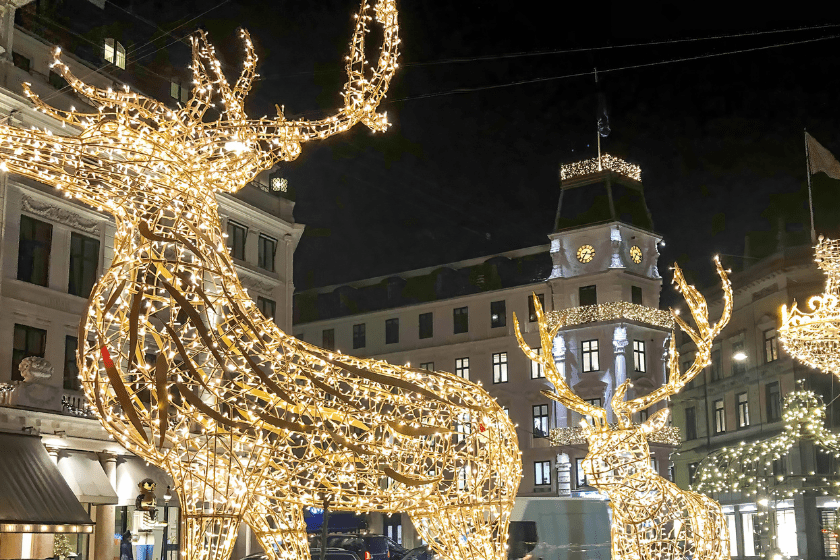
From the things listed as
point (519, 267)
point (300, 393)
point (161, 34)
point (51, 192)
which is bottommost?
point (300, 393)

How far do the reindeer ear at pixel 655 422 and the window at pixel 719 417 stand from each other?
3717cm

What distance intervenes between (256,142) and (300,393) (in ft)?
6.20

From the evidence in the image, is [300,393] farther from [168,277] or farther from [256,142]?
[256,142]

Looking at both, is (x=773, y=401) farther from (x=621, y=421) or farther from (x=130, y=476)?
(x=621, y=421)

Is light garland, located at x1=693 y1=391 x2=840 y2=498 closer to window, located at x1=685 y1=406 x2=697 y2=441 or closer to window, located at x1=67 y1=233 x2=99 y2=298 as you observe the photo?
window, located at x1=685 y1=406 x2=697 y2=441

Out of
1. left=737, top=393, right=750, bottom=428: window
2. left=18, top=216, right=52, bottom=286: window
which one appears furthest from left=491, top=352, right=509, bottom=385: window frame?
left=18, top=216, right=52, bottom=286: window

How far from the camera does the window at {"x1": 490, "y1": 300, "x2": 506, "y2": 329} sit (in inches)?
1647

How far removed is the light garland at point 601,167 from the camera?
129ft

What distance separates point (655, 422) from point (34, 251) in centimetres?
1551

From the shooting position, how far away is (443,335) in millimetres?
43500

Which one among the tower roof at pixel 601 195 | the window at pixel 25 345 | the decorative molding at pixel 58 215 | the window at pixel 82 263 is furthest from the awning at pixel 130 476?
the tower roof at pixel 601 195

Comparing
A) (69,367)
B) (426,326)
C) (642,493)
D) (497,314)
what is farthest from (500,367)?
(642,493)

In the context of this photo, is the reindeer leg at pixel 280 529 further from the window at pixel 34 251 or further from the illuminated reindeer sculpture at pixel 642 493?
the window at pixel 34 251

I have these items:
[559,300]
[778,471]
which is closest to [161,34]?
[559,300]
